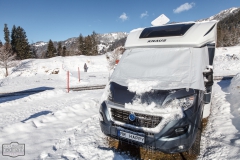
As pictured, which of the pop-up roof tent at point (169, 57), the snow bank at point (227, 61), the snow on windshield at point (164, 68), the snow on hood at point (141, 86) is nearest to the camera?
the snow on hood at point (141, 86)

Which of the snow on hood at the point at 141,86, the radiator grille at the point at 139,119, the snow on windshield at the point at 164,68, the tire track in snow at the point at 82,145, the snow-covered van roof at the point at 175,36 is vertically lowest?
the tire track in snow at the point at 82,145

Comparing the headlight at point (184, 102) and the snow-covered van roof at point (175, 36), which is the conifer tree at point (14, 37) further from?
the headlight at point (184, 102)

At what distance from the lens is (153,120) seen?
295 centimetres

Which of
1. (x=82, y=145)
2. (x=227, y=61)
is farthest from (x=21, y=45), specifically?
(x=82, y=145)

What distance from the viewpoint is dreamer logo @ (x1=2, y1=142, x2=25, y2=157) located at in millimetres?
3629

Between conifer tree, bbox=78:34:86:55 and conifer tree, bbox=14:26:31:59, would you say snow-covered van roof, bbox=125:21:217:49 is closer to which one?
conifer tree, bbox=14:26:31:59

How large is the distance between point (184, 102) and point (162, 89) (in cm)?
45

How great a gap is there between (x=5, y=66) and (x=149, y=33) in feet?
119

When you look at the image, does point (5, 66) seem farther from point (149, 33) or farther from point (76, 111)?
point (149, 33)

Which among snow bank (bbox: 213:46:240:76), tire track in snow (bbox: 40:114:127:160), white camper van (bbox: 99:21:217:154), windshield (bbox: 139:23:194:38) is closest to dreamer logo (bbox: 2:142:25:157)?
tire track in snow (bbox: 40:114:127:160)

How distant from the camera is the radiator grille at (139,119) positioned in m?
2.95

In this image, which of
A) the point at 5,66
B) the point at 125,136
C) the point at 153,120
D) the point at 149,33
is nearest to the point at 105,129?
the point at 125,136

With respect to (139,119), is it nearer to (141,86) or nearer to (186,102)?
(141,86)

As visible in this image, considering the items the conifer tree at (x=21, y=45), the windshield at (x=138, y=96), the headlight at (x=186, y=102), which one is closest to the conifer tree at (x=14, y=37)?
the conifer tree at (x=21, y=45)
